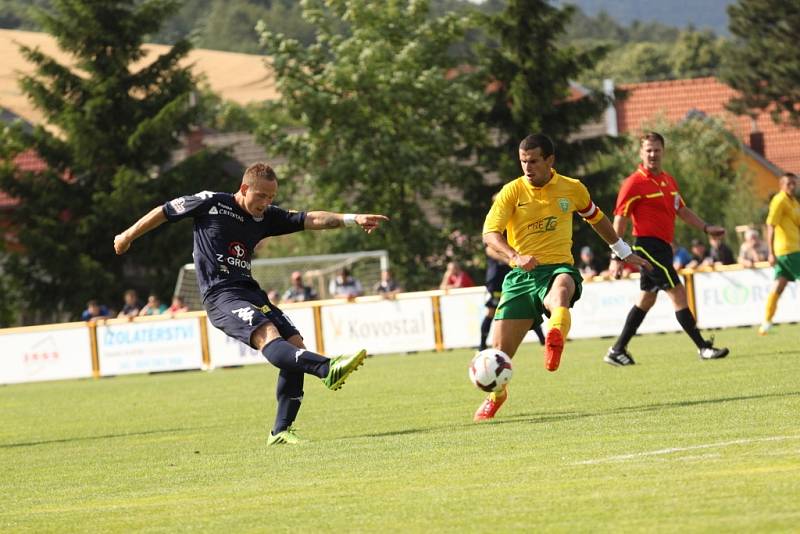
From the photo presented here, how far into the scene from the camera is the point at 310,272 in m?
34.6

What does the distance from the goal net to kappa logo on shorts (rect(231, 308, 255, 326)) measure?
22696 millimetres

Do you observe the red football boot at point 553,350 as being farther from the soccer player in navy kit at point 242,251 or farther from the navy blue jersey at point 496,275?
the navy blue jersey at point 496,275

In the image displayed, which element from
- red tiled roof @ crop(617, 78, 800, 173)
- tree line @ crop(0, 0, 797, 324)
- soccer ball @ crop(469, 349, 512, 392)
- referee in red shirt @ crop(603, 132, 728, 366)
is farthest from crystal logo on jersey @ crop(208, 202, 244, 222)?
red tiled roof @ crop(617, 78, 800, 173)

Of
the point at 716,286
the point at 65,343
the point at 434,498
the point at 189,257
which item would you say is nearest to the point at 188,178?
the point at 189,257

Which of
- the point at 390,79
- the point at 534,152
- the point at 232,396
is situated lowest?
the point at 232,396

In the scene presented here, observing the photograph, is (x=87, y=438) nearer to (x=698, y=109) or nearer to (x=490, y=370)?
(x=490, y=370)

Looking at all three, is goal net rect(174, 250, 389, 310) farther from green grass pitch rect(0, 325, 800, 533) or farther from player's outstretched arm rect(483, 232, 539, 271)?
player's outstretched arm rect(483, 232, 539, 271)

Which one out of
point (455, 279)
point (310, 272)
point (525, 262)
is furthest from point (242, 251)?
point (310, 272)

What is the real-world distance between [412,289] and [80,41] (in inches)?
445

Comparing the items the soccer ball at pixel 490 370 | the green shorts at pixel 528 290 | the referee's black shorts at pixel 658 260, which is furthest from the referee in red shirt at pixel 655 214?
the soccer ball at pixel 490 370

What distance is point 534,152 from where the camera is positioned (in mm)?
11156

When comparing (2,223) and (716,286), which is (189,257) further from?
(716,286)

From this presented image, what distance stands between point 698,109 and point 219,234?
61.1 metres

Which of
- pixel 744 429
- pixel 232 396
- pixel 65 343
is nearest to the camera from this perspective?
pixel 744 429
